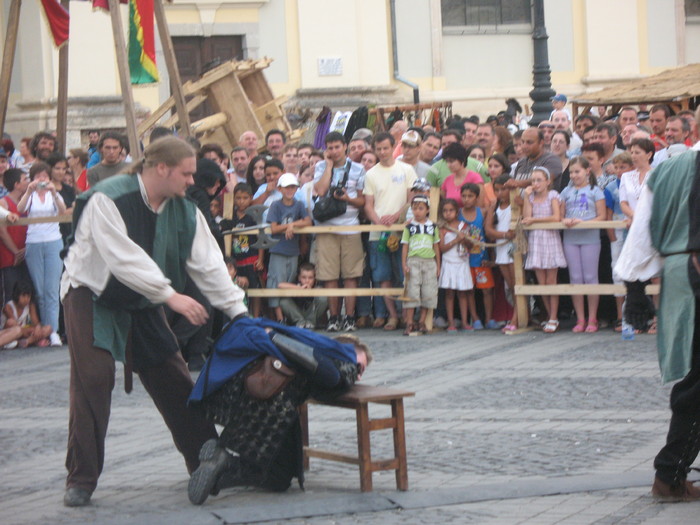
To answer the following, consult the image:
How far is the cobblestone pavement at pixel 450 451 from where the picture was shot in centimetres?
615

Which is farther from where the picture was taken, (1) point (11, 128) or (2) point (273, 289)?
(1) point (11, 128)

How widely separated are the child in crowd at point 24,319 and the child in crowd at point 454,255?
3949 mm

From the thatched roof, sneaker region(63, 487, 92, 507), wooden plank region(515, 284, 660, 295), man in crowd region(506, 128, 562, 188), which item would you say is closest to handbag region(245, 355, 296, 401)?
sneaker region(63, 487, 92, 507)

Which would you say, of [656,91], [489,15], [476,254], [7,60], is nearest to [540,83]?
[656,91]

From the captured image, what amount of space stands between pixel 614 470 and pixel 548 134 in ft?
24.9

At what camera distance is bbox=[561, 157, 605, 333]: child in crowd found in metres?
12.3

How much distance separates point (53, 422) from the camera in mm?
8875

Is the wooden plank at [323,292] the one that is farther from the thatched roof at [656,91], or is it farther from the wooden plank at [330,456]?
the thatched roof at [656,91]

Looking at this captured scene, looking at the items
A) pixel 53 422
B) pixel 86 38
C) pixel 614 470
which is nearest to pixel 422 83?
pixel 86 38

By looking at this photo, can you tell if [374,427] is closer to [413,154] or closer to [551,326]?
[551,326]

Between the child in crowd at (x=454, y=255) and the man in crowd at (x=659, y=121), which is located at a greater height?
the man in crowd at (x=659, y=121)

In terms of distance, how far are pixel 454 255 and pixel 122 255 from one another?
6.82 metres

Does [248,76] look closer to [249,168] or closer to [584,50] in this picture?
[249,168]

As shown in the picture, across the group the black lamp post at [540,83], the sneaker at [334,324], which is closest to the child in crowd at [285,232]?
the sneaker at [334,324]
